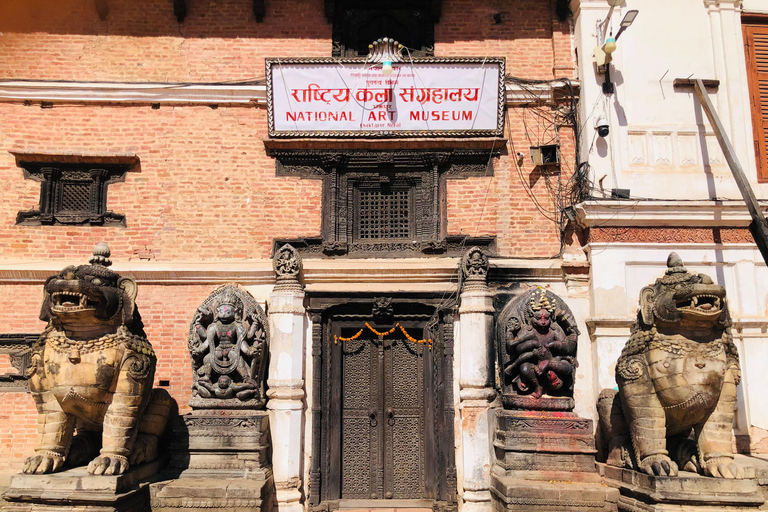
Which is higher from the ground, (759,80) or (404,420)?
(759,80)

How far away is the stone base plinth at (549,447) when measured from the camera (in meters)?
6.33

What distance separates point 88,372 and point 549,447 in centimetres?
493

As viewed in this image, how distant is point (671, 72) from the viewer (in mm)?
8148

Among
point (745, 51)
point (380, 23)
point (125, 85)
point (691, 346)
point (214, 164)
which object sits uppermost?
point (380, 23)

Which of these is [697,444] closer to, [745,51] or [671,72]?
[671,72]

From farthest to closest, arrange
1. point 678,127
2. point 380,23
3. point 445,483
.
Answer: point 380,23
point 678,127
point 445,483

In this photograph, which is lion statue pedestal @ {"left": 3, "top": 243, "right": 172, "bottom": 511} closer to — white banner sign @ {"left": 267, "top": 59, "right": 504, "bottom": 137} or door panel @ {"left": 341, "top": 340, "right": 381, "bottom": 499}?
door panel @ {"left": 341, "top": 340, "right": 381, "bottom": 499}

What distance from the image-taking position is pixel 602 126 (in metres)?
7.88

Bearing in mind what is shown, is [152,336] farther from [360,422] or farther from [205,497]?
[360,422]

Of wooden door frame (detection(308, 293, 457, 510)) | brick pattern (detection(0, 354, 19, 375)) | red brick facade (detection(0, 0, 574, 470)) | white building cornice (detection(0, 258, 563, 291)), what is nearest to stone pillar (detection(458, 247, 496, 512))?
wooden door frame (detection(308, 293, 457, 510))

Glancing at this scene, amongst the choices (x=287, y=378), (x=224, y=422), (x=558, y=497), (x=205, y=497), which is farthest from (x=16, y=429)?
(x=558, y=497)

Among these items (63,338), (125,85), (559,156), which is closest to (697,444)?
(559,156)

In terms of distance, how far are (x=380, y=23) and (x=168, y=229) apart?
437 cm

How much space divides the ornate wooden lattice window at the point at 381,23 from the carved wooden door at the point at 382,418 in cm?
421
